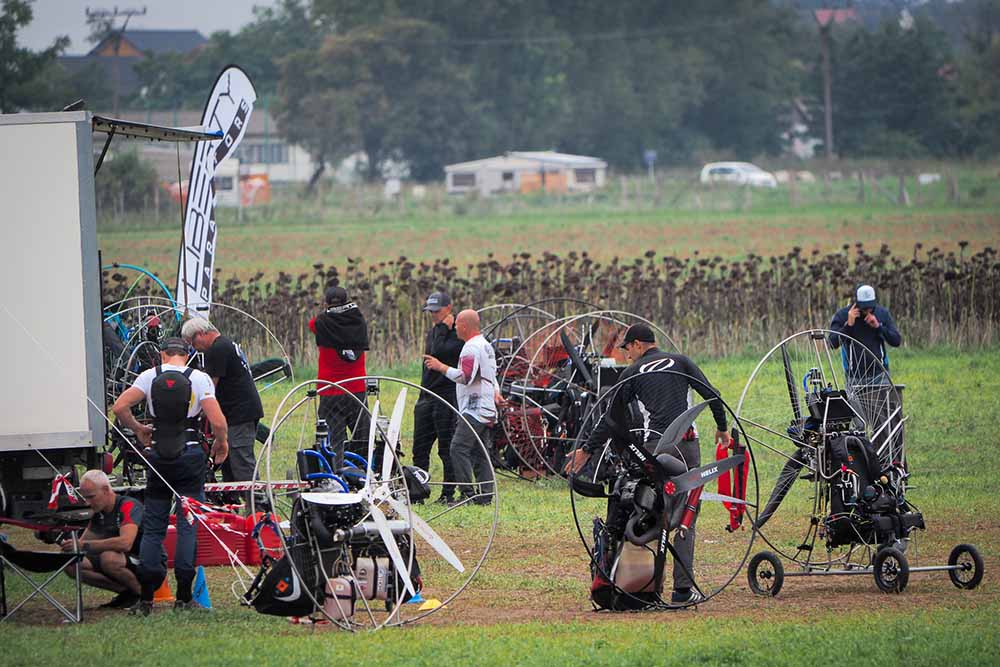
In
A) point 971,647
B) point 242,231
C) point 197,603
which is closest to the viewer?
point 971,647

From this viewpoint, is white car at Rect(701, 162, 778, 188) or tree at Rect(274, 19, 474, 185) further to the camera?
tree at Rect(274, 19, 474, 185)

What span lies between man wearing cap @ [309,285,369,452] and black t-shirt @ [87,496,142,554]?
144 inches

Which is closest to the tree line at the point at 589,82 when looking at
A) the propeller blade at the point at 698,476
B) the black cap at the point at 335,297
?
the black cap at the point at 335,297

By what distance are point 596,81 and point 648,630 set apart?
2985 inches

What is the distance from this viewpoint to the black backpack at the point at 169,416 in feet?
32.2

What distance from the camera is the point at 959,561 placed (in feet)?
33.8

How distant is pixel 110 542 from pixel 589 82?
7505 cm

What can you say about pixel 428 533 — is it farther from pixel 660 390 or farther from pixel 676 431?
pixel 660 390

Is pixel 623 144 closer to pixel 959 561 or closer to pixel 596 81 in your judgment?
pixel 596 81

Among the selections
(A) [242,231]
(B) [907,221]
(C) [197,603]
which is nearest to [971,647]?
(C) [197,603]

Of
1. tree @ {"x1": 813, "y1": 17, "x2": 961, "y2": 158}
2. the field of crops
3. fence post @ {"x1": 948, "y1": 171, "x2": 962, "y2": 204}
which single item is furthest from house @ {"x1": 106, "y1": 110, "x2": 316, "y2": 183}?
fence post @ {"x1": 948, "y1": 171, "x2": 962, "y2": 204}

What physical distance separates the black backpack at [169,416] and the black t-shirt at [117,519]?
59 cm

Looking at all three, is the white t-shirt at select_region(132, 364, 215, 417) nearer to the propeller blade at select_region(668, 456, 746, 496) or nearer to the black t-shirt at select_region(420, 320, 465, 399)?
the propeller blade at select_region(668, 456, 746, 496)

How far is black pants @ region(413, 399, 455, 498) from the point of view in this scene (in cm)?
1438
